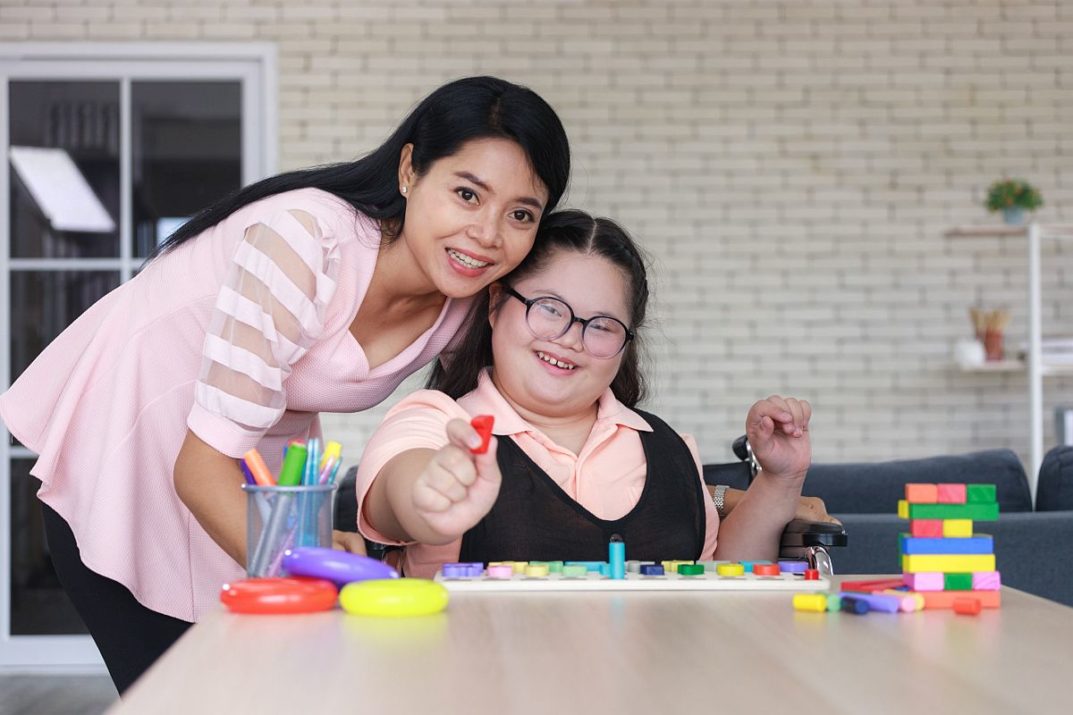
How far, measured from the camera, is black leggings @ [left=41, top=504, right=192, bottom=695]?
1801 millimetres

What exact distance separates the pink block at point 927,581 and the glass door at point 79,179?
15.8 ft

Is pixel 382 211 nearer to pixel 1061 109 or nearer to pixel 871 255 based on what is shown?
pixel 871 255

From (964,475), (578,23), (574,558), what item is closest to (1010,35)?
(578,23)

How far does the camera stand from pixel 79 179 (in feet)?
18.2

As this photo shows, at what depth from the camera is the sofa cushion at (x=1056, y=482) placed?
332cm

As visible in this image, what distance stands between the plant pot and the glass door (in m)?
3.39

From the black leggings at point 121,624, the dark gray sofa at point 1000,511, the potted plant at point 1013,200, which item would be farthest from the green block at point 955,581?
the potted plant at point 1013,200

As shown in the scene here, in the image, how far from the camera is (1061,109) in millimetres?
5914

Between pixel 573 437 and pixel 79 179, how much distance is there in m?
4.35

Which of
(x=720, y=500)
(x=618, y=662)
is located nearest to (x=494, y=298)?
(x=720, y=500)

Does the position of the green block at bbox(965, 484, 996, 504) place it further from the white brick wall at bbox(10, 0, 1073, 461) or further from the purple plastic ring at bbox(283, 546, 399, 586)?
the white brick wall at bbox(10, 0, 1073, 461)

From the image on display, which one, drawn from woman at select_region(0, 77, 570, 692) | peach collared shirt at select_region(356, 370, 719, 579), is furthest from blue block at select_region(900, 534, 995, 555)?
woman at select_region(0, 77, 570, 692)

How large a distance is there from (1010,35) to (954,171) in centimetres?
70

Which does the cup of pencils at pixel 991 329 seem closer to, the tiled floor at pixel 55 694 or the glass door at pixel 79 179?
the glass door at pixel 79 179
